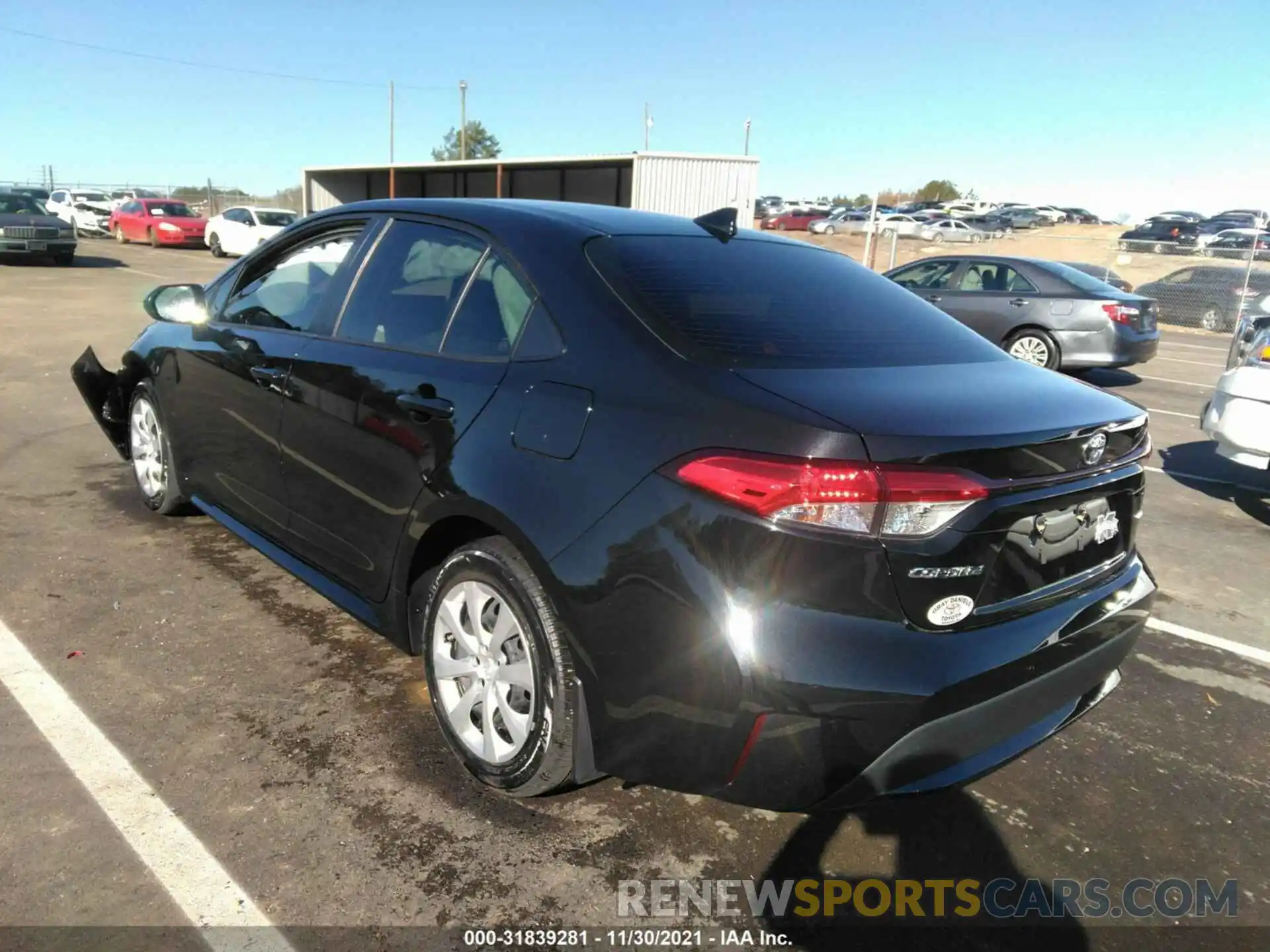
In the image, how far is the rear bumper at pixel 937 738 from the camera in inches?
78.7

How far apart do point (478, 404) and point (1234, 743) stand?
2.80m

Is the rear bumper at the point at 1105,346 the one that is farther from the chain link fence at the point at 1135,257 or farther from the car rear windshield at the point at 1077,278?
the chain link fence at the point at 1135,257

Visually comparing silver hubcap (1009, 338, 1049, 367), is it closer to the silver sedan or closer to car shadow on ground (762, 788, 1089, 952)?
car shadow on ground (762, 788, 1089, 952)

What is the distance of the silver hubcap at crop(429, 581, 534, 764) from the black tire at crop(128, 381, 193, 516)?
7.85 ft

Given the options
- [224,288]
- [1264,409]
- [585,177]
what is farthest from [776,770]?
[585,177]

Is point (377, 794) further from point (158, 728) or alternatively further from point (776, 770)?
point (776, 770)

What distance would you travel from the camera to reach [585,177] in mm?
24641

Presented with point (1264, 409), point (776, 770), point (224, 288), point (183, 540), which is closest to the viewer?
point (776, 770)

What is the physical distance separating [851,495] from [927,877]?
1.16 m

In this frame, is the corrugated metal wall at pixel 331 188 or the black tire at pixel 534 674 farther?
the corrugated metal wall at pixel 331 188

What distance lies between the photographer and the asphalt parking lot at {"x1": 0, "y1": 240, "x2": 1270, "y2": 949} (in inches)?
90.4

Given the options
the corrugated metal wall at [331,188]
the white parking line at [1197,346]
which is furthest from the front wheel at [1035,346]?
the corrugated metal wall at [331,188]

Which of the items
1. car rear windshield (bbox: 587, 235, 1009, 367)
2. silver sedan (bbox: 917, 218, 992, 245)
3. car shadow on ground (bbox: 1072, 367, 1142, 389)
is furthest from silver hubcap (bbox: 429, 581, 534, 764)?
silver sedan (bbox: 917, 218, 992, 245)

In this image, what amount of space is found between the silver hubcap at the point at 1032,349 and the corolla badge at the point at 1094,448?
9.08 metres
